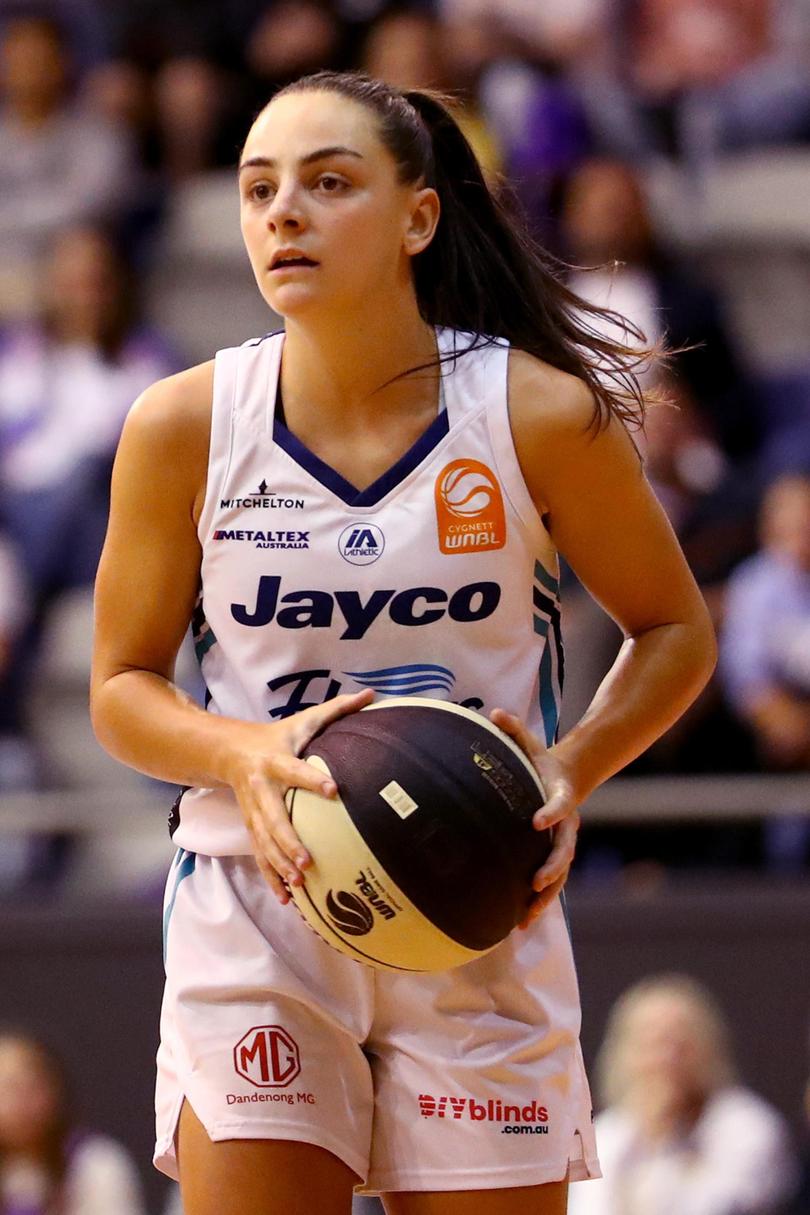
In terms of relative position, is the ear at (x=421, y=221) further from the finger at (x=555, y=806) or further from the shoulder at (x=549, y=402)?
the finger at (x=555, y=806)

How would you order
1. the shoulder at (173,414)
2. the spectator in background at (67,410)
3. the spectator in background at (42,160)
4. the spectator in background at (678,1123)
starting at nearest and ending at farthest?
the shoulder at (173,414) < the spectator in background at (678,1123) < the spectator in background at (67,410) < the spectator in background at (42,160)

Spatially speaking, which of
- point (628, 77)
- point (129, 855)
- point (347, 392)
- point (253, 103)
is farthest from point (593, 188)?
point (347, 392)

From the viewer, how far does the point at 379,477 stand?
2953mm

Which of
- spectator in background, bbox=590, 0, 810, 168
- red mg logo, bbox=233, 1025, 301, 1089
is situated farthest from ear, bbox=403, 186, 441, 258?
spectator in background, bbox=590, 0, 810, 168

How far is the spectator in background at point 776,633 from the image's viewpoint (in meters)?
6.31

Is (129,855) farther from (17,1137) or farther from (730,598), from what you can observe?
(730,598)

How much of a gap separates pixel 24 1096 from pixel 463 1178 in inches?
132

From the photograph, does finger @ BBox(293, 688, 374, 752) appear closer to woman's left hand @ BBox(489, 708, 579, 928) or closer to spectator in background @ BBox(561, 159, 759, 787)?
woman's left hand @ BBox(489, 708, 579, 928)

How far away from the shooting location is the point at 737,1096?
5.80m

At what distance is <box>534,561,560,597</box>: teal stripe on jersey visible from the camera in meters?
3.02

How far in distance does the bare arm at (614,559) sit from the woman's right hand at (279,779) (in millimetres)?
374

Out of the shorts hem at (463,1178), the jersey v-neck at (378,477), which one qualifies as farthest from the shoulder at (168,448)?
the shorts hem at (463,1178)

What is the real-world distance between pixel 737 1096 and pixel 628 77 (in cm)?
463

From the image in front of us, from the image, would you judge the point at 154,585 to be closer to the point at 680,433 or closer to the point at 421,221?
the point at 421,221
